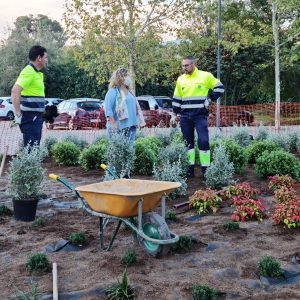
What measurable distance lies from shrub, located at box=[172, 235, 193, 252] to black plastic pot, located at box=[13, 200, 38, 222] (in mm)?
1874

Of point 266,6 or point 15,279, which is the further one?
point 266,6

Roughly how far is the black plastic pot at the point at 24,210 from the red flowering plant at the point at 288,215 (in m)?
2.52

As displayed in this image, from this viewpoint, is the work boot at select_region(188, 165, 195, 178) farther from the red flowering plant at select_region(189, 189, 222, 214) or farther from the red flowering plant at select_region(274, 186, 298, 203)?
the red flowering plant at select_region(274, 186, 298, 203)

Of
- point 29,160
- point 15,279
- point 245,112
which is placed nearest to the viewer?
point 15,279

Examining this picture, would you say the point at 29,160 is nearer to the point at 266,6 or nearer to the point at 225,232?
the point at 225,232

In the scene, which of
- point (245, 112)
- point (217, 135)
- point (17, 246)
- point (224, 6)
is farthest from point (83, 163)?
point (224, 6)

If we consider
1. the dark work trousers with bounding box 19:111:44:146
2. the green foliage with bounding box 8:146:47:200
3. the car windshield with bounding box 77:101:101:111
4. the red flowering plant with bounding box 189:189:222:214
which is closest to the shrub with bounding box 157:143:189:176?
the red flowering plant with bounding box 189:189:222:214

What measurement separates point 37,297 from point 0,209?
2650 mm

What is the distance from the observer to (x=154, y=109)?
960 inches

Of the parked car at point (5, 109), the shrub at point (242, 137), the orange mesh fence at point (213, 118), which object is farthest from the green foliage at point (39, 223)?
the parked car at point (5, 109)

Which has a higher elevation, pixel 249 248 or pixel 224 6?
pixel 224 6

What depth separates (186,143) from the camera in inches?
320

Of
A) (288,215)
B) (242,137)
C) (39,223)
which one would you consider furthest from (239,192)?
(242,137)

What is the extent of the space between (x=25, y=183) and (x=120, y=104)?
2.02 metres
